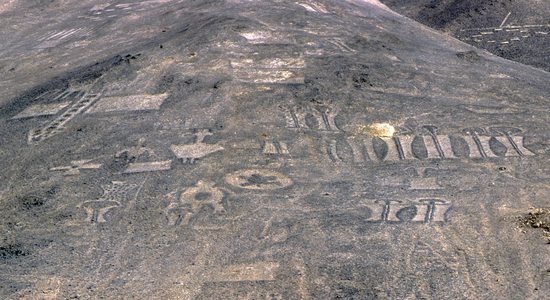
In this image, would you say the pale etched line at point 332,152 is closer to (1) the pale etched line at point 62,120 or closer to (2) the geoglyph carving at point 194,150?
(2) the geoglyph carving at point 194,150

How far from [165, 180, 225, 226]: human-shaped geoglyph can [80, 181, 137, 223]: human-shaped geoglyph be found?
0.44 metres

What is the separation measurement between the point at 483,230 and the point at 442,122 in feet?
8.24

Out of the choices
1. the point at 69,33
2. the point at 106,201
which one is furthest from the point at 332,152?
the point at 69,33

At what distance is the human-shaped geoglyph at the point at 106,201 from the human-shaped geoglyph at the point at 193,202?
44 centimetres

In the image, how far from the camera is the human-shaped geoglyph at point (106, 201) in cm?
648

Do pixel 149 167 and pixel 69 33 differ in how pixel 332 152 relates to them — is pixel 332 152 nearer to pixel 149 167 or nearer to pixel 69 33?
pixel 149 167

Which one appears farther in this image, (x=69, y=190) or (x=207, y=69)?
(x=207, y=69)

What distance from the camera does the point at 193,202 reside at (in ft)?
21.8

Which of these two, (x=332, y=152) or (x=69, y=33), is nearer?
(x=332, y=152)

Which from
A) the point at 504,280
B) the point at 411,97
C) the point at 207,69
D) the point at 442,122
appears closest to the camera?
the point at 504,280

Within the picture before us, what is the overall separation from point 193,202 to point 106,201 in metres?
0.79

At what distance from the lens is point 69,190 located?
7.00 metres

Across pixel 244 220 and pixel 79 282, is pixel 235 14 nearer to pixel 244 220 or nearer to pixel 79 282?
pixel 244 220

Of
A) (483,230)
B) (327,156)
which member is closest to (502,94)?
(327,156)
